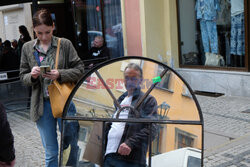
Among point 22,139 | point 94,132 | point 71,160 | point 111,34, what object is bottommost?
point 22,139

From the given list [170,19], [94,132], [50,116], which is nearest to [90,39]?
[170,19]

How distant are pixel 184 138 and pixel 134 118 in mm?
376

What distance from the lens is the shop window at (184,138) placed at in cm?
238

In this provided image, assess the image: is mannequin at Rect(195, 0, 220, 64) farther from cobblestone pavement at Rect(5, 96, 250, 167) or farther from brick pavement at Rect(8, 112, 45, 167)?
brick pavement at Rect(8, 112, 45, 167)

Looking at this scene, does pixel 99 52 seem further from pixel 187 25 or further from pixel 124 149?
pixel 124 149

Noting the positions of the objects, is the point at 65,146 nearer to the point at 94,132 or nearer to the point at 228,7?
the point at 94,132

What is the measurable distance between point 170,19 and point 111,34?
226 cm

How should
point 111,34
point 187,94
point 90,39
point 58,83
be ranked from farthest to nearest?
point 90,39
point 111,34
point 58,83
point 187,94

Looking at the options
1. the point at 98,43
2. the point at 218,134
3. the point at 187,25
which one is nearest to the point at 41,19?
the point at 218,134

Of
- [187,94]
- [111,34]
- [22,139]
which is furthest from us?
[111,34]

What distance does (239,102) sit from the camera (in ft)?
22.6

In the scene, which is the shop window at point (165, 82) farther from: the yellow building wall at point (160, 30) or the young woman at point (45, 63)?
the yellow building wall at point (160, 30)

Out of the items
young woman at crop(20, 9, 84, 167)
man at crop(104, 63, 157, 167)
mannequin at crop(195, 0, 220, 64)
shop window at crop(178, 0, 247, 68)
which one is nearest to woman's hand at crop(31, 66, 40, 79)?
young woman at crop(20, 9, 84, 167)

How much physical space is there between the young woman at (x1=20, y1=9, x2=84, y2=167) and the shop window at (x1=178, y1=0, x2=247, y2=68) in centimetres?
532
